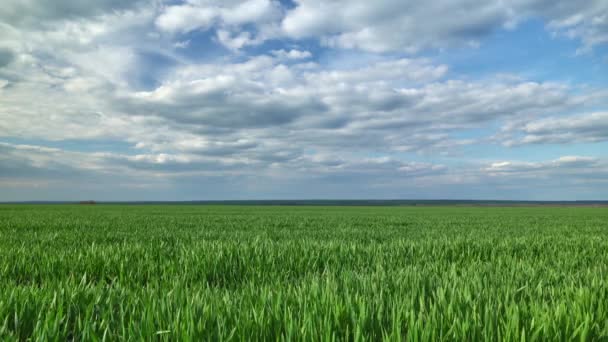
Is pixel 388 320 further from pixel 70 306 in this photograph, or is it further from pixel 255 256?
pixel 255 256

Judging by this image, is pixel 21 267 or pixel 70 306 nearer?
pixel 70 306

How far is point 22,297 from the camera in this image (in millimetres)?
2904

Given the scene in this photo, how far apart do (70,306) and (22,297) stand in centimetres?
53

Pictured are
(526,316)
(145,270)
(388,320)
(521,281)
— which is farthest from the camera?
(145,270)

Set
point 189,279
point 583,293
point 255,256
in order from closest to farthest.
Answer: point 583,293 → point 189,279 → point 255,256

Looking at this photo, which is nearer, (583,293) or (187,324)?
(187,324)

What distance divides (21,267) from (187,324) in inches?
173

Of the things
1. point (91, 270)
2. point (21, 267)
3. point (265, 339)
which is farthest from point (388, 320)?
point (21, 267)

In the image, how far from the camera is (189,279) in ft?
14.7

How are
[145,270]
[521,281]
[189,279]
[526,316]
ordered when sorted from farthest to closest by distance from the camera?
[145,270], [189,279], [521,281], [526,316]

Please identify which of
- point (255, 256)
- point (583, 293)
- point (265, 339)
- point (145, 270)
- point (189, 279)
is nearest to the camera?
point (265, 339)

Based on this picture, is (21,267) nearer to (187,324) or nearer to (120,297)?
(120,297)

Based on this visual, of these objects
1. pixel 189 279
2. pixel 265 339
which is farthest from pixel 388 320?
pixel 189 279

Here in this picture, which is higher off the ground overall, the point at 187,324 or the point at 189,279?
the point at 187,324
